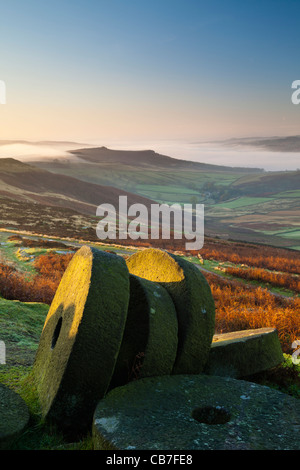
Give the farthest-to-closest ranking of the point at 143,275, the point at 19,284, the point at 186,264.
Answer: the point at 19,284 → the point at 143,275 → the point at 186,264

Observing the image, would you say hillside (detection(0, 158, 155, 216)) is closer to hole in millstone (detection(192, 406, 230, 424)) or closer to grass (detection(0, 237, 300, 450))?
grass (detection(0, 237, 300, 450))

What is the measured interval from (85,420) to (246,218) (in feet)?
588

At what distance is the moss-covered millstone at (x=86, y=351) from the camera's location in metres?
4.33

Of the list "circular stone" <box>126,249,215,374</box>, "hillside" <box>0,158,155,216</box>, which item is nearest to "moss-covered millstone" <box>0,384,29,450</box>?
"circular stone" <box>126,249,215,374</box>

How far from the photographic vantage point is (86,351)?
14.2 ft

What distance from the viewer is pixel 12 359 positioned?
6.16 m

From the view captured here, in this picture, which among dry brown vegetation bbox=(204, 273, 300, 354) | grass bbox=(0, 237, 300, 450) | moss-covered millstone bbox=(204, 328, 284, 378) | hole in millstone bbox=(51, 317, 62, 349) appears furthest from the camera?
dry brown vegetation bbox=(204, 273, 300, 354)

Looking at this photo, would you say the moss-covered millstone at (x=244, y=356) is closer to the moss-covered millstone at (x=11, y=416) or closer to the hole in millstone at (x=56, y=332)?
the hole in millstone at (x=56, y=332)

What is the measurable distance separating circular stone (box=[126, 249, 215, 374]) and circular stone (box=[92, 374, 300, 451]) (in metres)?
0.42

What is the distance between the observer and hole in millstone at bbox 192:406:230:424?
4293mm

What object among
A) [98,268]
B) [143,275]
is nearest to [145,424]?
[98,268]

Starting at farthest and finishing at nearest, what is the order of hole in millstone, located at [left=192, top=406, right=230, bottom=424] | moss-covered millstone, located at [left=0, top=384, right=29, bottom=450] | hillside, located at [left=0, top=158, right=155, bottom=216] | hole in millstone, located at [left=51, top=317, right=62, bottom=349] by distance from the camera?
1. hillside, located at [left=0, top=158, right=155, bottom=216]
2. hole in millstone, located at [left=51, top=317, right=62, bottom=349]
3. hole in millstone, located at [left=192, top=406, right=230, bottom=424]
4. moss-covered millstone, located at [left=0, top=384, right=29, bottom=450]

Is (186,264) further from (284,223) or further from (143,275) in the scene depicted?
(284,223)

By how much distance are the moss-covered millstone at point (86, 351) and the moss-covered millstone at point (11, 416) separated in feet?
0.84
